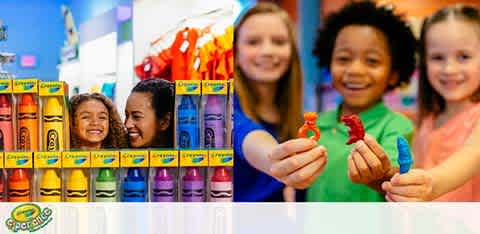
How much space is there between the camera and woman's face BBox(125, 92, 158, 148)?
6.57 ft

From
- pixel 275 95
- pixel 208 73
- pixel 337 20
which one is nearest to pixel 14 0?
pixel 208 73

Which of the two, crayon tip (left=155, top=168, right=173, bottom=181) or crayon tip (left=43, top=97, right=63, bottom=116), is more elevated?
crayon tip (left=43, top=97, right=63, bottom=116)

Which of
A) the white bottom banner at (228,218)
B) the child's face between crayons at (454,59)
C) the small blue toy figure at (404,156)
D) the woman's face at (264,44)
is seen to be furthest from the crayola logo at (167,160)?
the child's face between crayons at (454,59)

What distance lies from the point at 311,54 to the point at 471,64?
1.44 ft

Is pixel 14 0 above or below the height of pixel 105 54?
above

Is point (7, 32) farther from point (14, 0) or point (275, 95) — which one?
point (275, 95)

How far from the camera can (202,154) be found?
6.53ft

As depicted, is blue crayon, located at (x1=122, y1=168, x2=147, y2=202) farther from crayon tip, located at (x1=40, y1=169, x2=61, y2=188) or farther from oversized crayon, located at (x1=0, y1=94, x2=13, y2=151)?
oversized crayon, located at (x1=0, y1=94, x2=13, y2=151)

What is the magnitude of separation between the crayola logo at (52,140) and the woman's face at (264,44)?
551 mm

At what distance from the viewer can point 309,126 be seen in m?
1.99

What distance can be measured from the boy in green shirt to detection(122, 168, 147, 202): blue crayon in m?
0.37

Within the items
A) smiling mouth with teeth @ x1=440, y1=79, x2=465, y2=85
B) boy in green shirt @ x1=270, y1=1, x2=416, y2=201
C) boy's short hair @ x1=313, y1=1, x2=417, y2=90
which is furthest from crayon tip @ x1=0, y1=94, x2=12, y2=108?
smiling mouth with teeth @ x1=440, y1=79, x2=465, y2=85

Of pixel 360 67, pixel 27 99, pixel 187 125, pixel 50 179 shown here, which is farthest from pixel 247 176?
pixel 27 99

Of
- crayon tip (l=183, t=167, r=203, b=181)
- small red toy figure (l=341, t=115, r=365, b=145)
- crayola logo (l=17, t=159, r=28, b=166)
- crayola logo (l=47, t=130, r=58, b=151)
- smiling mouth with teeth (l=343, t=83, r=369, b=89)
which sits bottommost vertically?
crayon tip (l=183, t=167, r=203, b=181)
